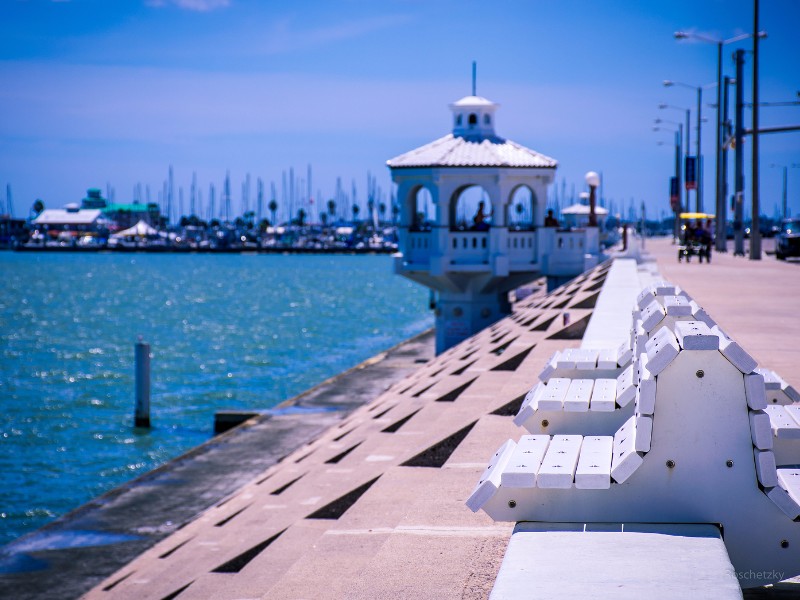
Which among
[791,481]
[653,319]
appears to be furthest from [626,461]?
[653,319]

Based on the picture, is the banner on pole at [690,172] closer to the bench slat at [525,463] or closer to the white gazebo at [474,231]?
the white gazebo at [474,231]

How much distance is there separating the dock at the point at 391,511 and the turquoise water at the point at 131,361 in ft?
29.9

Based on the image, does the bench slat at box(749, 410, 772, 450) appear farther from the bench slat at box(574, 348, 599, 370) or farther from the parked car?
the parked car

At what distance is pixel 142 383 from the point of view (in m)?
32.6

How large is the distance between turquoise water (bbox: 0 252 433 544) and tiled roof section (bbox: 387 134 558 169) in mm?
9789

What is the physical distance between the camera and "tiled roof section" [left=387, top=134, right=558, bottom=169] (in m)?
31.5

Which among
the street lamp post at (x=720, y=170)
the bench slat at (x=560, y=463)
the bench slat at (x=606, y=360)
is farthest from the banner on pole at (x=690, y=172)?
the bench slat at (x=560, y=463)

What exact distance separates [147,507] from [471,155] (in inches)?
651

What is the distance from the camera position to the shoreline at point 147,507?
14692 millimetres

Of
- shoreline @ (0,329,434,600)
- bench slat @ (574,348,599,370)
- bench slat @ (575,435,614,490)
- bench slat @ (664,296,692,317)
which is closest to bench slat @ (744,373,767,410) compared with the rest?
bench slat @ (575,435,614,490)

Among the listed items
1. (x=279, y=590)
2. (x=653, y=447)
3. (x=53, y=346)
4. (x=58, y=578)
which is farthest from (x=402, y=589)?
(x=53, y=346)

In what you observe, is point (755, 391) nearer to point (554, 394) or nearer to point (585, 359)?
point (554, 394)

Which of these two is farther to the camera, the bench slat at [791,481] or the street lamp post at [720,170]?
the street lamp post at [720,170]

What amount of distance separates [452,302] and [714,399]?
28.4m
